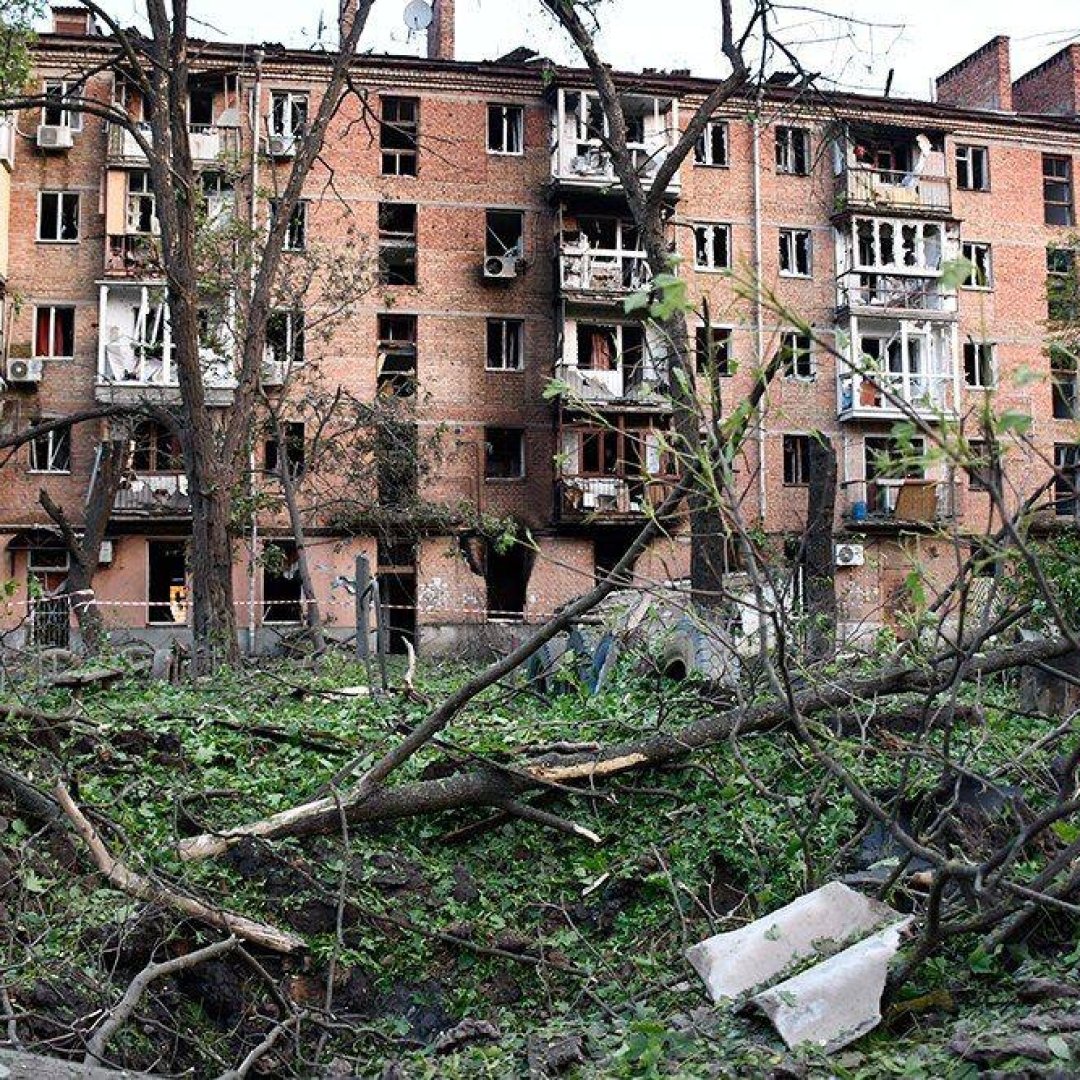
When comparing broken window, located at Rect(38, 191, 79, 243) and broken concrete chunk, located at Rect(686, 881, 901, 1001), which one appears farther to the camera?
broken window, located at Rect(38, 191, 79, 243)

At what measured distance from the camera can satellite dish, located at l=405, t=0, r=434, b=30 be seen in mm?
31281

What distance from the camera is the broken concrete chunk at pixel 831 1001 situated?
4.91m

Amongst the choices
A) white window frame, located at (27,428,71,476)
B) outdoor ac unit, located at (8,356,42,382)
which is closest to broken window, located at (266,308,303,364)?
white window frame, located at (27,428,71,476)

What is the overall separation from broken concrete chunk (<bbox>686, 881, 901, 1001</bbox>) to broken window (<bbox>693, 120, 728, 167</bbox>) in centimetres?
3293

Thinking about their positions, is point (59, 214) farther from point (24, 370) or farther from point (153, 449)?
point (153, 449)

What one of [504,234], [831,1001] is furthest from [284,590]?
[831,1001]

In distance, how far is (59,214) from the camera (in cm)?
3422

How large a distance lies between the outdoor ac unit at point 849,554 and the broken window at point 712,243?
25.7 feet

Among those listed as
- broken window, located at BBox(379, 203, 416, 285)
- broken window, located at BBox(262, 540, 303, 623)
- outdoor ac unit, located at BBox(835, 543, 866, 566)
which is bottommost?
broken window, located at BBox(262, 540, 303, 623)

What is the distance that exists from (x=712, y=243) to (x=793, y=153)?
12.6ft

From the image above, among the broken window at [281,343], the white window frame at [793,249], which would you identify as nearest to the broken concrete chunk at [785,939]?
the broken window at [281,343]

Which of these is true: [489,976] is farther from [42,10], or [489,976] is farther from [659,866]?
[42,10]

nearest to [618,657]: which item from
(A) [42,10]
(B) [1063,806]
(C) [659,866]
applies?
(C) [659,866]

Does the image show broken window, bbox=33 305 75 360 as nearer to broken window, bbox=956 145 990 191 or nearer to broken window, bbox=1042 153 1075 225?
broken window, bbox=956 145 990 191
